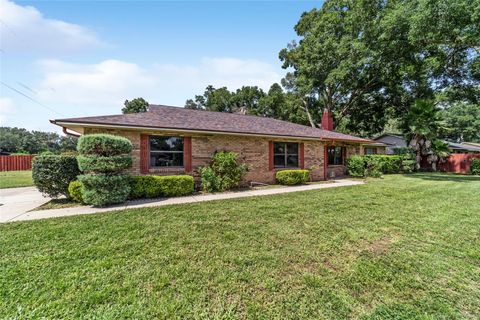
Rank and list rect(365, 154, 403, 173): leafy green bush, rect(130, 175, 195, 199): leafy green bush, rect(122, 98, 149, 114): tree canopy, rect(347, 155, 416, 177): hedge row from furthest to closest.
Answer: rect(122, 98, 149, 114): tree canopy → rect(365, 154, 403, 173): leafy green bush → rect(347, 155, 416, 177): hedge row → rect(130, 175, 195, 199): leafy green bush

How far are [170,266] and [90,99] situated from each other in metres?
19.1

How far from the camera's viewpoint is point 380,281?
8.68 feet

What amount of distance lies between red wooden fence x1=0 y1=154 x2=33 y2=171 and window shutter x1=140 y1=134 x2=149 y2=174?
70.0 feet

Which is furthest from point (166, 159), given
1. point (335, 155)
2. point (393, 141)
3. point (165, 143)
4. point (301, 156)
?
point (393, 141)

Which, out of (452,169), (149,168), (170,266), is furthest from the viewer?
(452,169)

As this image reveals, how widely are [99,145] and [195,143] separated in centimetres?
363

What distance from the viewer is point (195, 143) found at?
8914 millimetres

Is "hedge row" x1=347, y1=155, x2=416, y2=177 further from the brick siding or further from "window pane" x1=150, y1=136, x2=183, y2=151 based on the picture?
"window pane" x1=150, y1=136, x2=183, y2=151

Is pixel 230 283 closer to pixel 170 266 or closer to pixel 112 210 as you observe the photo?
pixel 170 266

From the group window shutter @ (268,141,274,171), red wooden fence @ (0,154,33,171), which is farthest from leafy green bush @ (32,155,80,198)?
red wooden fence @ (0,154,33,171)

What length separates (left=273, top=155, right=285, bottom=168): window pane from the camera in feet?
36.0

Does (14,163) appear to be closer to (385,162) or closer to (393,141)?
(385,162)

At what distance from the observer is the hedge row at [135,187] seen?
603 centimetres

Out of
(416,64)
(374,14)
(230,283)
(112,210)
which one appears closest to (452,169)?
(416,64)
